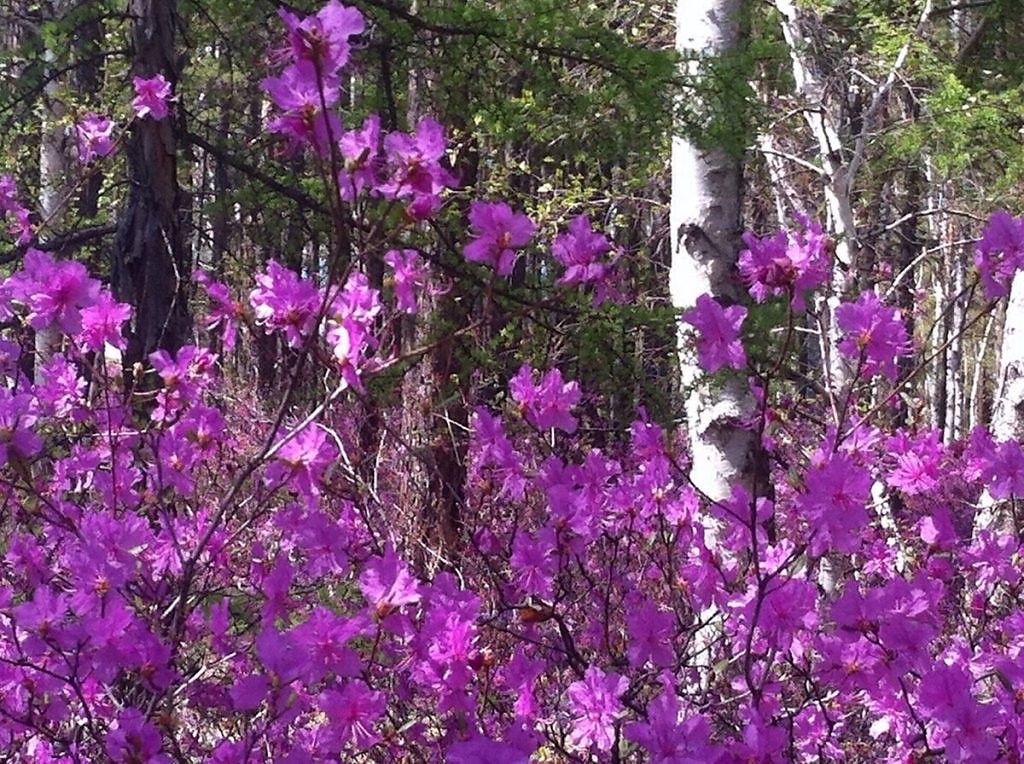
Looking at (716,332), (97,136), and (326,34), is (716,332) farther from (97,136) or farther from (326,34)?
(97,136)

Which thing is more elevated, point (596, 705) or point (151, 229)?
point (151, 229)

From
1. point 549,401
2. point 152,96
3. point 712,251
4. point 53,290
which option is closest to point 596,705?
point 549,401

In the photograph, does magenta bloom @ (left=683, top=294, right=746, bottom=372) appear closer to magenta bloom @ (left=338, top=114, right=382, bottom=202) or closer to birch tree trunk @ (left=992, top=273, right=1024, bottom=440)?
magenta bloom @ (left=338, top=114, right=382, bottom=202)

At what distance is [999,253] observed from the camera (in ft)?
6.50

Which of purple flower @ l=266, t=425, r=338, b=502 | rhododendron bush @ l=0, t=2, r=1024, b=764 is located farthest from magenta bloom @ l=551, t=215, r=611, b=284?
purple flower @ l=266, t=425, r=338, b=502

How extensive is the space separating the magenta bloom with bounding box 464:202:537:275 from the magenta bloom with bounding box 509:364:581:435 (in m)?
0.45

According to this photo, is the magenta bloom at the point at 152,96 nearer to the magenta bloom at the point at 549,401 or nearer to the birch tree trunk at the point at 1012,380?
the magenta bloom at the point at 549,401

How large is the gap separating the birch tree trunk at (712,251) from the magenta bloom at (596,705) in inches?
88.1

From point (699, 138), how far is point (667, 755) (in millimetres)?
2296

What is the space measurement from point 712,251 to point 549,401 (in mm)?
2036

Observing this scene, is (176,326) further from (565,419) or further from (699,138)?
(565,419)

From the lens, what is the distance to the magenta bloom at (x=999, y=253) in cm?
195

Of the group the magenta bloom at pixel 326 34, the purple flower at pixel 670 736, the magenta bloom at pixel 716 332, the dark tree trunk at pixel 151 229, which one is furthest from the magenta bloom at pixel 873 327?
the dark tree trunk at pixel 151 229

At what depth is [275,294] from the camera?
5.95 ft
